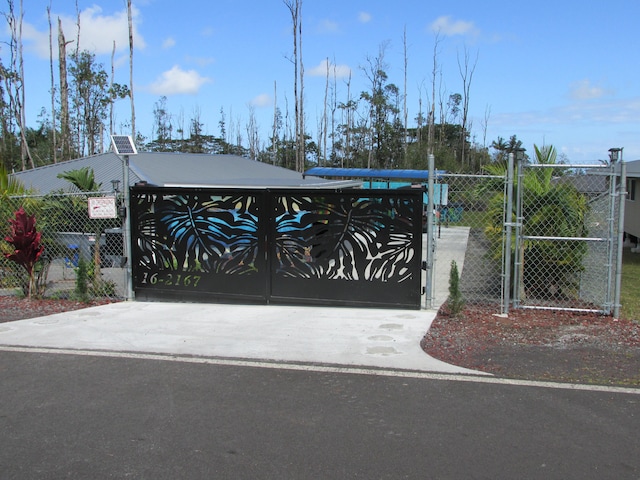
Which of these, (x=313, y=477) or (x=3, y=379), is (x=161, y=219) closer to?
(x=3, y=379)

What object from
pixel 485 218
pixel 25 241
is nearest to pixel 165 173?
pixel 25 241

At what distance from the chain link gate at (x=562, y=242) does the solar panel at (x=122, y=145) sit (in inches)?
235

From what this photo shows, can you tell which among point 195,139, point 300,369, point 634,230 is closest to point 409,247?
point 300,369

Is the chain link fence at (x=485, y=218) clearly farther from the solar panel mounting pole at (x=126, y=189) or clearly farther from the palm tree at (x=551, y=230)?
the solar panel mounting pole at (x=126, y=189)

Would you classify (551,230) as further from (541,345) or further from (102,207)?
(102,207)

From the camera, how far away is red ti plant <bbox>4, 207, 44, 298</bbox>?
8.89m

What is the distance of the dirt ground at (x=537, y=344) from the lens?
5449 millimetres

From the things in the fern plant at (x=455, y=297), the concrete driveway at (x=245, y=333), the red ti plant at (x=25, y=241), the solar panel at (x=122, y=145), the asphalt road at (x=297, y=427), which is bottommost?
the asphalt road at (x=297, y=427)

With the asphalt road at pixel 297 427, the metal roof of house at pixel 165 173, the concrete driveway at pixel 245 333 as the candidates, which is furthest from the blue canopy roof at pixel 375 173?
the asphalt road at pixel 297 427

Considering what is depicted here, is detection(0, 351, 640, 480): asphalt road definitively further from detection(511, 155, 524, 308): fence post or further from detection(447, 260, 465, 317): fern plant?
detection(511, 155, 524, 308): fence post

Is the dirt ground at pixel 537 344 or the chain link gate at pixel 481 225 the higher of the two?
the chain link gate at pixel 481 225

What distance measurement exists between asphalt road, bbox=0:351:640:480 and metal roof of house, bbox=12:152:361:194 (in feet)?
35.3

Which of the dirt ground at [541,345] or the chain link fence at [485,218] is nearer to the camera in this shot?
the dirt ground at [541,345]

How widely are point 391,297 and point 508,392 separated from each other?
10.6 ft
